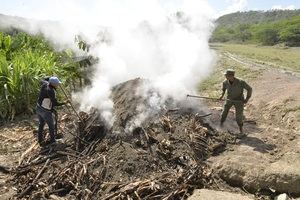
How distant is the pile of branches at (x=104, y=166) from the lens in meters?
6.67

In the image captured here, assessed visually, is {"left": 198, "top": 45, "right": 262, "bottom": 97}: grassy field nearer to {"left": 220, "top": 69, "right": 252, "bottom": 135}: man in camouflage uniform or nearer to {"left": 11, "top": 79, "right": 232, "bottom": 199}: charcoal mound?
{"left": 220, "top": 69, "right": 252, "bottom": 135}: man in camouflage uniform

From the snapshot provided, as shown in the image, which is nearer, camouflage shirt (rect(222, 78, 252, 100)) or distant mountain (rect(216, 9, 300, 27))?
camouflage shirt (rect(222, 78, 252, 100))

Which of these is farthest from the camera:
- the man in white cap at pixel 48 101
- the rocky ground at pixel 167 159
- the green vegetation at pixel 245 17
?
the green vegetation at pixel 245 17

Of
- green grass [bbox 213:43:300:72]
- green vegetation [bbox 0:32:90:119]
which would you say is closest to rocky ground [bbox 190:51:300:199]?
green vegetation [bbox 0:32:90:119]

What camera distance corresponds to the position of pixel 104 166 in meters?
7.26

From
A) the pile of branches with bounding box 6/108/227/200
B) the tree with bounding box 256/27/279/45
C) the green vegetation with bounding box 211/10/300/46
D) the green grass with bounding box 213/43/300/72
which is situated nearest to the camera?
the pile of branches with bounding box 6/108/227/200

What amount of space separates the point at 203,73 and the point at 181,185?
32.6 feet

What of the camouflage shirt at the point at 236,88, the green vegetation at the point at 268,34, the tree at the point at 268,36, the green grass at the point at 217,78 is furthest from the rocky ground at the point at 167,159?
the tree at the point at 268,36

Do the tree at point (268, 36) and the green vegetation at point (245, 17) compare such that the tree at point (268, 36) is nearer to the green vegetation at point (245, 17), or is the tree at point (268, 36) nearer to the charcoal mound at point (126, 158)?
the charcoal mound at point (126, 158)

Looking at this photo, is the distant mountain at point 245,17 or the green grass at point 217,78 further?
the distant mountain at point 245,17

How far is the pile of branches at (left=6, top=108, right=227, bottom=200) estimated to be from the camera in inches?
263

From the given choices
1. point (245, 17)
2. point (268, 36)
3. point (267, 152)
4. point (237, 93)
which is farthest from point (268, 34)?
point (245, 17)

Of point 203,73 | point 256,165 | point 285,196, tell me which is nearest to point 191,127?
point 256,165

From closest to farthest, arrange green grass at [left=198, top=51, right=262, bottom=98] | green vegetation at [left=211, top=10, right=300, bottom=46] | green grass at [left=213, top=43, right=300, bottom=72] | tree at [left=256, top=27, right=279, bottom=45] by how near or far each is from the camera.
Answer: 1. green grass at [left=198, top=51, right=262, bottom=98]
2. green grass at [left=213, top=43, right=300, bottom=72]
3. green vegetation at [left=211, top=10, right=300, bottom=46]
4. tree at [left=256, top=27, right=279, bottom=45]
